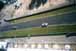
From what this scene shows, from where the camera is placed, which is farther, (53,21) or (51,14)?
(51,14)

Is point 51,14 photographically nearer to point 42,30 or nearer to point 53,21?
point 53,21

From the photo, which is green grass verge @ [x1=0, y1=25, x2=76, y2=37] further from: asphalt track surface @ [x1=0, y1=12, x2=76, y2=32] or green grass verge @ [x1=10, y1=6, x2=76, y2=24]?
green grass verge @ [x1=10, y1=6, x2=76, y2=24]

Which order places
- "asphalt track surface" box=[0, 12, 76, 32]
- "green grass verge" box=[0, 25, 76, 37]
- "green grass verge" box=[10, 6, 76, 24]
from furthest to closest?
1. "green grass verge" box=[10, 6, 76, 24]
2. "asphalt track surface" box=[0, 12, 76, 32]
3. "green grass verge" box=[0, 25, 76, 37]

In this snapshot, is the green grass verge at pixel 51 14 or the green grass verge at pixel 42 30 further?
the green grass verge at pixel 51 14

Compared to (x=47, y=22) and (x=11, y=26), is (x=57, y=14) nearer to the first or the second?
(x=47, y=22)

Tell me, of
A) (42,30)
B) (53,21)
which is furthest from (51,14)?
(42,30)

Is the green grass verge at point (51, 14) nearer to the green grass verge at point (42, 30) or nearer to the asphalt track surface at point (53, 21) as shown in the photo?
the asphalt track surface at point (53, 21)

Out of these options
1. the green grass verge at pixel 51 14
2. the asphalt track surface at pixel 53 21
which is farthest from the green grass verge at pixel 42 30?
the green grass verge at pixel 51 14

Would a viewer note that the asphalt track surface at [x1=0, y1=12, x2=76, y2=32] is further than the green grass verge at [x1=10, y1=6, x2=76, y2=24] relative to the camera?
No

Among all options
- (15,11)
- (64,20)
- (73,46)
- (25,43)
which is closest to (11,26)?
(15,11)

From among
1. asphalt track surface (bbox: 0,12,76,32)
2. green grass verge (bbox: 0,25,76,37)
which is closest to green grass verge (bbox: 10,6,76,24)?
asphalt track surface (bbox: 0,12,76,32)

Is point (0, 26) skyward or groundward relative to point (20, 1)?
groundward
